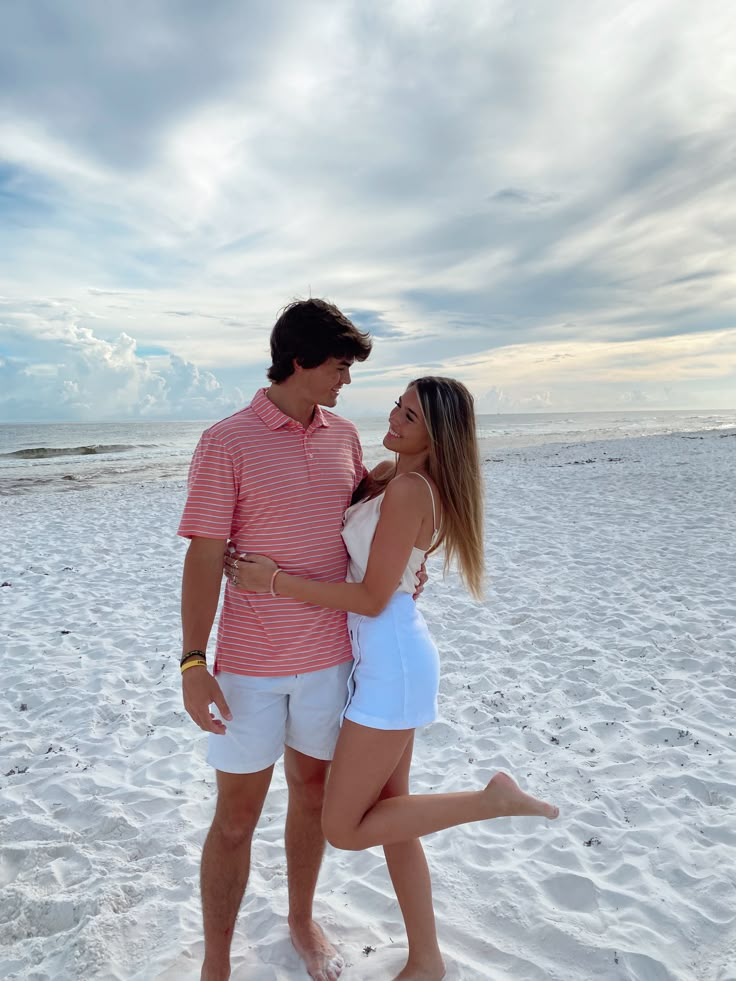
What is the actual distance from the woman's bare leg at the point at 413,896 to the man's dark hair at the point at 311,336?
4.29 ft

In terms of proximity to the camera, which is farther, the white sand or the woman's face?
the white sand

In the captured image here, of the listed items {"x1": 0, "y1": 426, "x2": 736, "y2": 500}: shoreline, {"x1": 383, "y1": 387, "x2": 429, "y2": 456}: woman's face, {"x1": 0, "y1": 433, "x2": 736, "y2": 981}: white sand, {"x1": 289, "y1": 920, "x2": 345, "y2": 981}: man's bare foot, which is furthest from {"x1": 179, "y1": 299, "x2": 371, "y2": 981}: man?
{"x1": 0, "y1": 426, "x2": 736, "y2": 500}: shoreline

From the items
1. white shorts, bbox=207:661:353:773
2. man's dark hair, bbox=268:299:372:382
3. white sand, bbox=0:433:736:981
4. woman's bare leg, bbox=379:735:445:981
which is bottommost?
white sand, bbox=0:433:736:981

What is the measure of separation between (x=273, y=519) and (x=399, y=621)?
20.6 inches

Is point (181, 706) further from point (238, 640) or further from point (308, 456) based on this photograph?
point (308, 456)

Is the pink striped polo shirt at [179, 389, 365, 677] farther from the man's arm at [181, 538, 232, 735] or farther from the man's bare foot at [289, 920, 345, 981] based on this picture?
the man's bare foot at [289, 920, 345, 981]

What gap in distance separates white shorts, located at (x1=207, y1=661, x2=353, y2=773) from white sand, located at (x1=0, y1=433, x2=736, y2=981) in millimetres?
922

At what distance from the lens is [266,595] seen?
216cm

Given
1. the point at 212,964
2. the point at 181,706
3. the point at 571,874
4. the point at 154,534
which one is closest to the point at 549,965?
the point at 571,874

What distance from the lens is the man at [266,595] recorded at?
6.74 ft

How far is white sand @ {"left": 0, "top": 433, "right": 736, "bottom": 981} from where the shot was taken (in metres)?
2.52

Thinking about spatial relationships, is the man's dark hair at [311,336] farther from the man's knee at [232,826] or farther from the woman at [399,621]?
the man's knee at [232,826]

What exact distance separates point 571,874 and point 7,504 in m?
15.0

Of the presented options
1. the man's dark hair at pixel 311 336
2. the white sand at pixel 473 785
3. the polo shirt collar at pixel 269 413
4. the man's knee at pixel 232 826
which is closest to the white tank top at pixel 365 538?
the polo shirt collar at pixel 269 413
